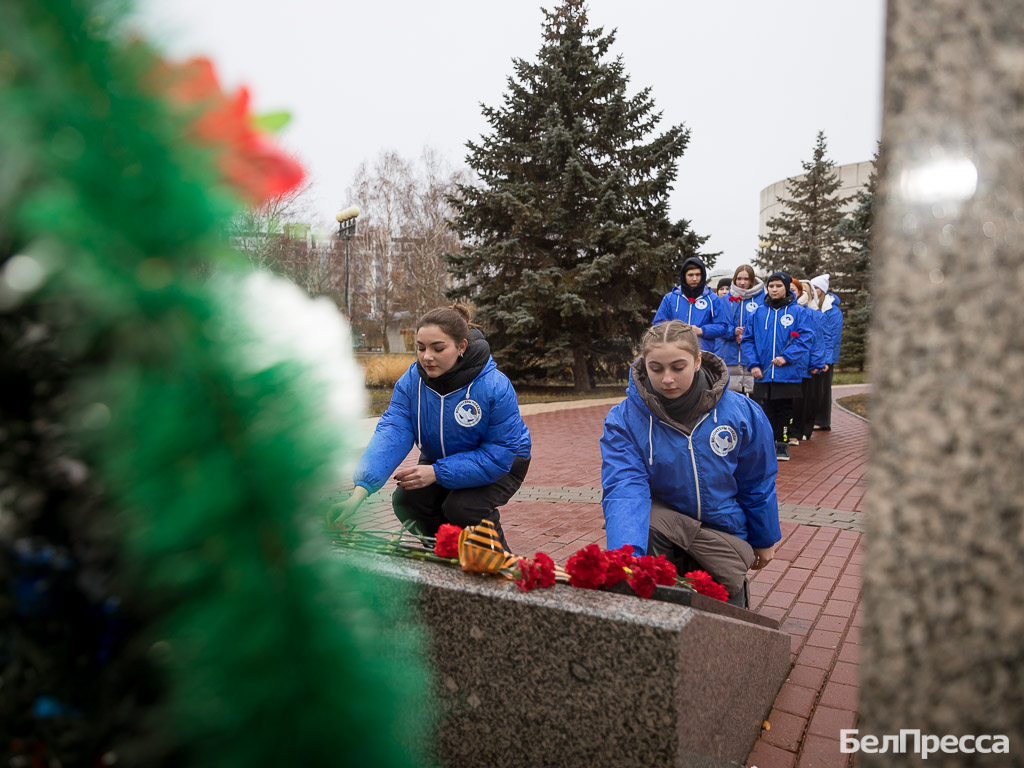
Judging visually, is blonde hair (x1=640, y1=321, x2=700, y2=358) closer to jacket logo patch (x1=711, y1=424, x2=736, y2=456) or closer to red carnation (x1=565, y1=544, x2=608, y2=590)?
jacket logo patch (x1=711, y1=424, x2=736, y2=456)

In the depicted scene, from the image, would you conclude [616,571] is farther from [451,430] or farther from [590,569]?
[451,430]

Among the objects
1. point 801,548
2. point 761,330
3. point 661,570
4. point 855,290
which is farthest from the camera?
point 855,290

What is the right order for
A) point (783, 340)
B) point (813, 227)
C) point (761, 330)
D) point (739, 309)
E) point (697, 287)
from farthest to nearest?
1. point (813, 227)
2. point (697, 287)
3. point (739, 309)
4. point (761, 330)
5. point (783, 340)

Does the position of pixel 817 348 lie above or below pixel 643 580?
below

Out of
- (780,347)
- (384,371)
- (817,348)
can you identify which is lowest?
(384,371)

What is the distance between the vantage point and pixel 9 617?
1.61 feet

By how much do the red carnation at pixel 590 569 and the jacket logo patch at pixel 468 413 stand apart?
5.93ft

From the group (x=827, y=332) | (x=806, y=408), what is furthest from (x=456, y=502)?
(x=827, y=332)

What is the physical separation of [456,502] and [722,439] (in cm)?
142

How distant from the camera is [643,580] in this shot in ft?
5.63

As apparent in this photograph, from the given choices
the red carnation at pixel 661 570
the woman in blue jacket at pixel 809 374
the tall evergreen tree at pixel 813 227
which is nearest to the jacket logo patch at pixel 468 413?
the red carnation at pixel 661 570

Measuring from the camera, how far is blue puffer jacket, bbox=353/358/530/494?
11.5 ft

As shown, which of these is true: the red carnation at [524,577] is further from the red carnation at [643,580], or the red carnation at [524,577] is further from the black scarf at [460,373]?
the black scarf at [460,373]

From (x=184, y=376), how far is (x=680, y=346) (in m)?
2.60
